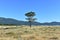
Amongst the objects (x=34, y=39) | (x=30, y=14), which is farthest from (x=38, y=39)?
(x=30, y=14)

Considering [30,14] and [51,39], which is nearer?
[51,39]

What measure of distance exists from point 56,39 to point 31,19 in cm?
7181

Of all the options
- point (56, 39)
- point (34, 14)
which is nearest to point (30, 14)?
point (34, 14)

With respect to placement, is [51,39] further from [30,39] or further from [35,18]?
[35,18]

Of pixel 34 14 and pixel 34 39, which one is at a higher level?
pixel 34 14

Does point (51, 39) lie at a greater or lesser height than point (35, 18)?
lesser

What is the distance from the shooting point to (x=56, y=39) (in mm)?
28000

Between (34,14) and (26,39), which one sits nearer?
(26,39)

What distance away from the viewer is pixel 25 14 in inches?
3930

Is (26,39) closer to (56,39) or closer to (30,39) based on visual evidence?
(30,39)

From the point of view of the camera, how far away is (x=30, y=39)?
26734mm

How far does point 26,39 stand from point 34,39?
4.32 feet

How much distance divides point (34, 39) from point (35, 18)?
74060mm

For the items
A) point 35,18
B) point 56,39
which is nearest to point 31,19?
point 35,18
